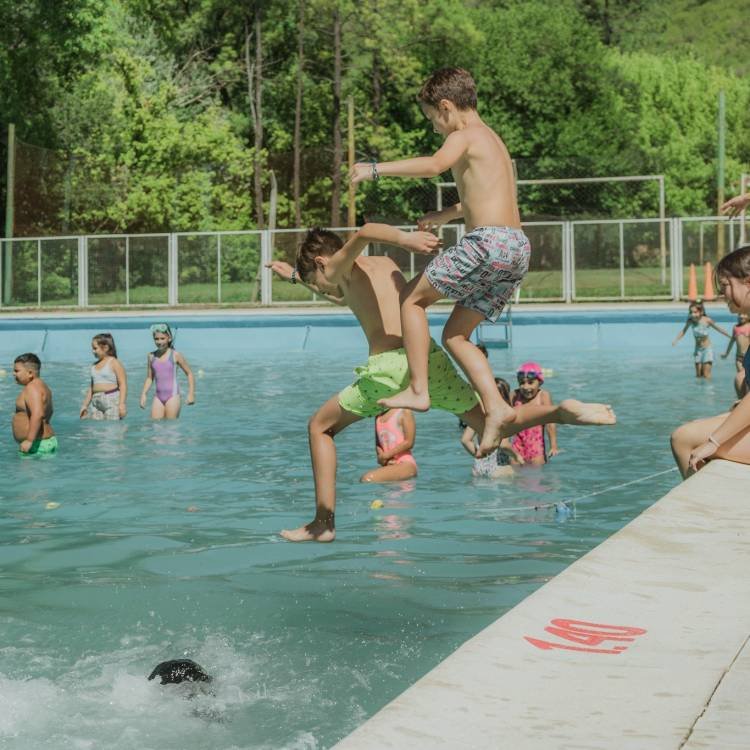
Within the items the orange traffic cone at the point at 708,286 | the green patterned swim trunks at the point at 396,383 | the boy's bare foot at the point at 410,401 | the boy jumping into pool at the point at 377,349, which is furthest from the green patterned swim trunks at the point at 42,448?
the orange traffic cone at the point at 708,286

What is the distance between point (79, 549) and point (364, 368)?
363 centimetres

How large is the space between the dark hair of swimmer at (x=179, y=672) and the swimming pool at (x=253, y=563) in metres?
0.06

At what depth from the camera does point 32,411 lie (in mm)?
13391

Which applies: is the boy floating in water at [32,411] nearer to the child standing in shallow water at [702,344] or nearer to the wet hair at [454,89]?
the wet hair at [454,89]

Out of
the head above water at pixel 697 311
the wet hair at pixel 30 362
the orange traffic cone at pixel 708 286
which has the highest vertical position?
the orange traffic cone at pixel 708 286

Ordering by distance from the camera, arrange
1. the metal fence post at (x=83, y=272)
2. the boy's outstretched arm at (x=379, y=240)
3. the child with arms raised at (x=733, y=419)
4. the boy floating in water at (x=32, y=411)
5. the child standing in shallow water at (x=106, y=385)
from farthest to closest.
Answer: the metal fence post at (x=83, y=272) < the child standing in shallow water at (x=106, y=385) < the boy floating in water at (x=32, y=411) < the child with arms raised at (x=733, y=419) < the boy's outstretched arm at (x=379, y=240)

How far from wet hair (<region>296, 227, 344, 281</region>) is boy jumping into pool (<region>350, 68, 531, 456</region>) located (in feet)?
1.42

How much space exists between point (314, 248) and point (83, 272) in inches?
1051

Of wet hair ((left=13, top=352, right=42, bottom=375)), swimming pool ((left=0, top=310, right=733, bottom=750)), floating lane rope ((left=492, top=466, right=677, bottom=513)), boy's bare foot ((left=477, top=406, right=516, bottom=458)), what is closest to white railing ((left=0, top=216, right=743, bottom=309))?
swimming pool ((left=0, top=310, right=733, bottom=750))

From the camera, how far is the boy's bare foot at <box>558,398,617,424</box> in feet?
20.9

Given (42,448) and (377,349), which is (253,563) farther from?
(42,448)

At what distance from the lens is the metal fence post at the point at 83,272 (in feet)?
106

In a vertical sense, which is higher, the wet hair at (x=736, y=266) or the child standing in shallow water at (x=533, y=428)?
the wet hair at (x=736, y=266)

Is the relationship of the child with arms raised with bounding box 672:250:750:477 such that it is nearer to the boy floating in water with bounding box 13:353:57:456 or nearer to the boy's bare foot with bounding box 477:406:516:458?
the boy's bare foot with bounding box 477:406:516:458
